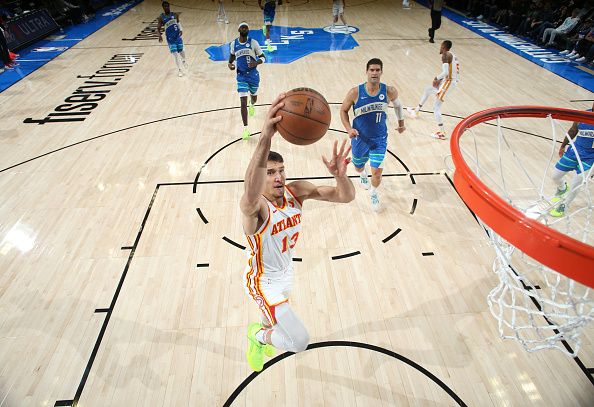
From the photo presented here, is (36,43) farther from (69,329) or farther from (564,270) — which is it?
(564,270)

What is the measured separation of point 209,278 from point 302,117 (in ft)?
7.65

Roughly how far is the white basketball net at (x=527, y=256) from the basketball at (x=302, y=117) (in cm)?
132

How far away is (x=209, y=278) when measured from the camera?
409cm

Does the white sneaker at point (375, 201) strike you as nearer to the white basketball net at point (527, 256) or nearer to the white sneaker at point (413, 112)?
the white basketball net at point (527, 256)

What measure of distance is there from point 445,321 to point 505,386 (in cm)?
71

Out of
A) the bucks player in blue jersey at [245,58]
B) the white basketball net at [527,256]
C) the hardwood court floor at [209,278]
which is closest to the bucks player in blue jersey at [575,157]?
the white basketball net at [527,256]

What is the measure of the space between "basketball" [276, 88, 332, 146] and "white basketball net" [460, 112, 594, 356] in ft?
4.34

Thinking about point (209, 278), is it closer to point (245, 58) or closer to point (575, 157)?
point (245, 58)

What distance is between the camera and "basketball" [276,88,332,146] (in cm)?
250

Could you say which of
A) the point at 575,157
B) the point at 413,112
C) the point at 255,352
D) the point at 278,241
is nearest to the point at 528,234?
the point at 278,241

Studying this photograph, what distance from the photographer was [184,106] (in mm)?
8266

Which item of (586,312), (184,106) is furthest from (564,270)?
(184,106)

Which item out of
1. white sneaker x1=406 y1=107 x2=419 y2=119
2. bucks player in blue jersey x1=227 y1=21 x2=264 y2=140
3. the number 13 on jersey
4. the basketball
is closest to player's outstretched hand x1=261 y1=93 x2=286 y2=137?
the basketball

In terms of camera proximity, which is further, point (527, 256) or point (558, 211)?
point (558, 211)
